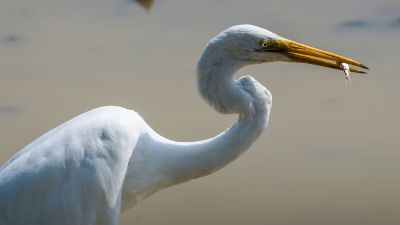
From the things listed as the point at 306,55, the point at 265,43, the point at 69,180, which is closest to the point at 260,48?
the point at 265,43

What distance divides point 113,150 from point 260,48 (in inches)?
27.2

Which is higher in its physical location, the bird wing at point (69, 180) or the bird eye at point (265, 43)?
the bird eye at point (265, 43)

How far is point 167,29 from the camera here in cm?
664

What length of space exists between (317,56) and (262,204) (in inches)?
54.5

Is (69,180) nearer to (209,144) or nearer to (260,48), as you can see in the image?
(209,144)

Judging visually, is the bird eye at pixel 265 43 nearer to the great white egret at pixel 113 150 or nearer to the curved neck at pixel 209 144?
the great white egret at pixel 113 150

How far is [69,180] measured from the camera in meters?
3.53

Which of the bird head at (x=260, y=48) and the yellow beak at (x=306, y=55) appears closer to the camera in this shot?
the bird head at (x=260, y=48)

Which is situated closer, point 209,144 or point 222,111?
point 222,111

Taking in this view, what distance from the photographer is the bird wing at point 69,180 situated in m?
3.50

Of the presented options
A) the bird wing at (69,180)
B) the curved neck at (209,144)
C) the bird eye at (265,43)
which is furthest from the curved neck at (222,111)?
the bird wing at (69,180)

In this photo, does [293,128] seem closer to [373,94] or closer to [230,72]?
[373,94]

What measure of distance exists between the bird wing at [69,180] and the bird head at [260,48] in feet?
1.82

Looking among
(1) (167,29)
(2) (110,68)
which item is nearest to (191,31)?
(1) (167,29)
